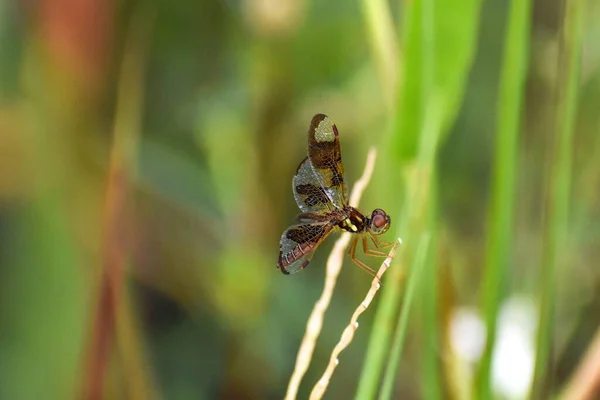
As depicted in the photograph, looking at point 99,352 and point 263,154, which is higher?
point 263,154

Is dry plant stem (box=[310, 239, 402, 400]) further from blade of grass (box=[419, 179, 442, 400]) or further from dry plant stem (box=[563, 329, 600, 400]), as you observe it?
dry plant stem (box=[563, 329, 600, 400])

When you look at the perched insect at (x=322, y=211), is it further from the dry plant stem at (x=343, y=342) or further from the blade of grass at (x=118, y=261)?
the blade of grass at (x=118, y=261)

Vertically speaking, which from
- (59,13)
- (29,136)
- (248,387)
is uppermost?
(59,13)

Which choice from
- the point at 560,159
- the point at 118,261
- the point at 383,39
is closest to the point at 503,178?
the point at 560,159

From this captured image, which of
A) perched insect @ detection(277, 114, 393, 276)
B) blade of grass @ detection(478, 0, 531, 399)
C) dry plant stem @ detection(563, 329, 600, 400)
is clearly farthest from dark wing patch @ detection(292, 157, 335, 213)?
dry plant stem @ detection(563, 329, 600, 400)

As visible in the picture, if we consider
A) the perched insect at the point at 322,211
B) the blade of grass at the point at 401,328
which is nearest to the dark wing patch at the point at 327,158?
the perched insect at the point at 322,211

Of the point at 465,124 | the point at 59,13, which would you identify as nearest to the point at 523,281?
the point at 465,124

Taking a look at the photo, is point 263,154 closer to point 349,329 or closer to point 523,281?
point 523,281
